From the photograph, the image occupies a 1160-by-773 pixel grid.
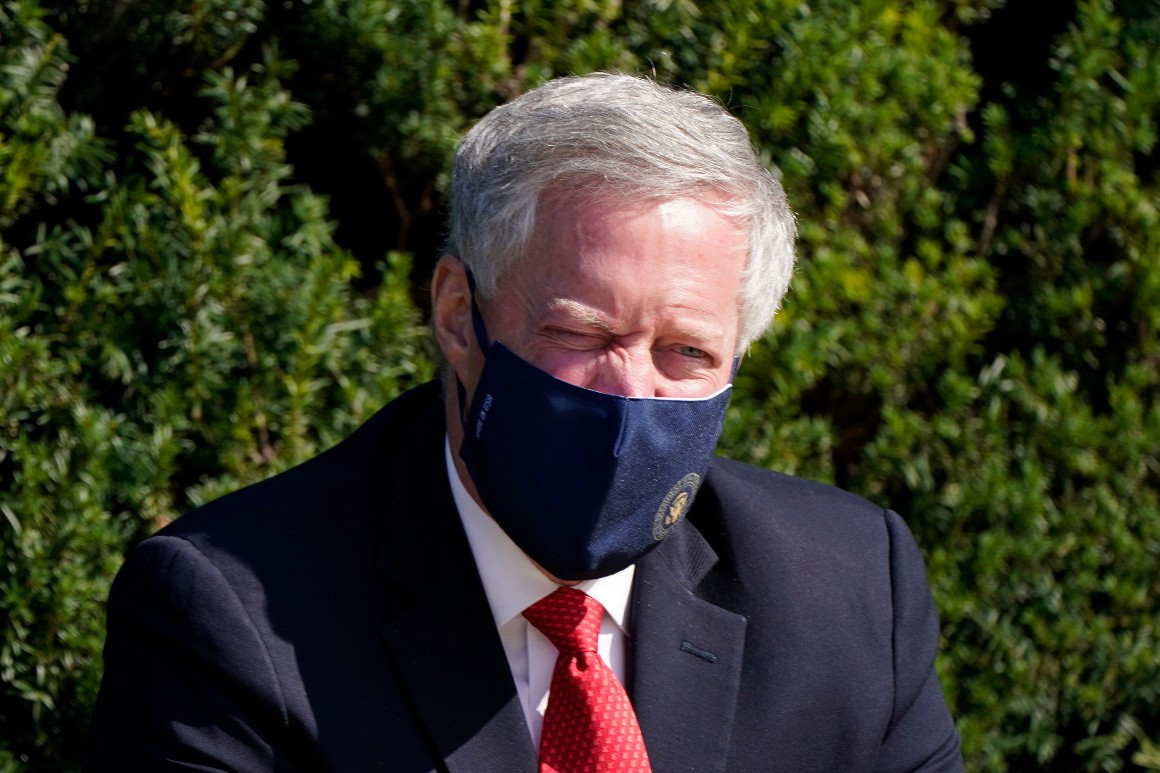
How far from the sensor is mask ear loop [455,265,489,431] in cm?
210

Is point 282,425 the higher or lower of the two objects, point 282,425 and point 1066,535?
the higher

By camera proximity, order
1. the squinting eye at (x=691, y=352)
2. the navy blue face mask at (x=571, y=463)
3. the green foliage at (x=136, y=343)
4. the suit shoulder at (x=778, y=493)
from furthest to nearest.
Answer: the green foliage at (x=136, y=343) → the suit shoulder at (x=778, y=493) → the squinting eye at (x=691, y=352) → the navy blue face mask at (x=571, y=463)

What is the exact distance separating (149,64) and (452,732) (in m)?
1.74

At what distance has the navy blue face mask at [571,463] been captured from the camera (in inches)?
78.1

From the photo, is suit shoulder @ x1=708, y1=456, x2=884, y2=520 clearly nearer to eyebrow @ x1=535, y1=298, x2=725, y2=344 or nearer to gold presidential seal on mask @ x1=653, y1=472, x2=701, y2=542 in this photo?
gold presidential seal on mask @ x1=653, y1=472, x2=701, y2=542

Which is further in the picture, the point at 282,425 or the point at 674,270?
the point at 282,425

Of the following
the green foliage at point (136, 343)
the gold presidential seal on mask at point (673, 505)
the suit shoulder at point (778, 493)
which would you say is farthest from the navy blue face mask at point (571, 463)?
the green foliage at point (136, 343)

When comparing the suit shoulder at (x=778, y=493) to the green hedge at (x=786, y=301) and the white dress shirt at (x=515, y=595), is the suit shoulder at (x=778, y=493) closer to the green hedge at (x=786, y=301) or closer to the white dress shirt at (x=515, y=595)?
the white dress shirt at (x=515, y=595)

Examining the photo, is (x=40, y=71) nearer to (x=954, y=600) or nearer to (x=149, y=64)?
(x=149, y=64)

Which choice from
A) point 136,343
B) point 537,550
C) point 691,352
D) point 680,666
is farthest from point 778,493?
point 136,343

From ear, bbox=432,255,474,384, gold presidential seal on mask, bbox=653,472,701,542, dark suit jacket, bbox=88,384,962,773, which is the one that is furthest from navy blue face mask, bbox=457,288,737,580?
dark suit jacket, bbox=88,384,962,773

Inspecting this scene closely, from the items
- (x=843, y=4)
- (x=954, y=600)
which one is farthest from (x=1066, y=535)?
(x=843, y=4)

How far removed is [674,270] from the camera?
2.02 meters

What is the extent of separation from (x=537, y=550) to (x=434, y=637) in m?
0.25
